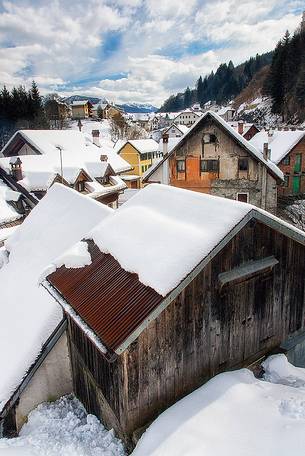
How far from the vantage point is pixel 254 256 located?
7406 millimetres

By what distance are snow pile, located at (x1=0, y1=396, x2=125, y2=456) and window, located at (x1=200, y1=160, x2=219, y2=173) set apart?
56.9 feet

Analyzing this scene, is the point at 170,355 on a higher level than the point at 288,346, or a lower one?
higher

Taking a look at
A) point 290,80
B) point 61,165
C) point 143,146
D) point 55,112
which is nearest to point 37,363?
point 61,165

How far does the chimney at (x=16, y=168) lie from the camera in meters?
24.5

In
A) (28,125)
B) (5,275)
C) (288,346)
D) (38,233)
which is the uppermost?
(28,125)

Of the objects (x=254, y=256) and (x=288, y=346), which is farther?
(x=288, y=346)

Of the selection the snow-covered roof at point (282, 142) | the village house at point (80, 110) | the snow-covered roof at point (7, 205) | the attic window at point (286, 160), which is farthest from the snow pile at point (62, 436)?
the village house at point (80, 110)

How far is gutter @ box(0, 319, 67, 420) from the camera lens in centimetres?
841

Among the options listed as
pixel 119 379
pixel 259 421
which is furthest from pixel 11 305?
pixel 259 421

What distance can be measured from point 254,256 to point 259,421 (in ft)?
10.1

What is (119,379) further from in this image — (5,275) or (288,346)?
(5,275)

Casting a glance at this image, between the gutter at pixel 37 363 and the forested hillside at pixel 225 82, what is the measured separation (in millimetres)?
129268

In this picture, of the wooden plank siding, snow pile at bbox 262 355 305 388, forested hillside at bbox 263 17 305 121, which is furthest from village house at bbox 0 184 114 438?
forested hillside at bbox 263 17 305 121

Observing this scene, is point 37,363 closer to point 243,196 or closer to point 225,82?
point 243,196
